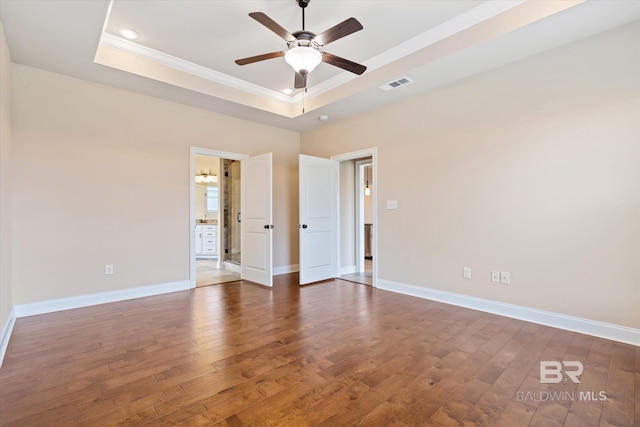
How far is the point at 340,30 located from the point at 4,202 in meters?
3.47

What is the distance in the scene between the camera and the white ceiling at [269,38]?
254 centimetres

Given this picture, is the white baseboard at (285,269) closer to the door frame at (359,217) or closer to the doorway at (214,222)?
the doorway at (214,222)

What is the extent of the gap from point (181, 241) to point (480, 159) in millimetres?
4321

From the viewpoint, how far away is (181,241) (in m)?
4.41

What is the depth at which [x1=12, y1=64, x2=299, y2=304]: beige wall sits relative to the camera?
3.32 m

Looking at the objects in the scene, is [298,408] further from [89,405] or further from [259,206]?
[259,206]

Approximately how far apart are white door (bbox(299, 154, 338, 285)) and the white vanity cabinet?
12.1 feet

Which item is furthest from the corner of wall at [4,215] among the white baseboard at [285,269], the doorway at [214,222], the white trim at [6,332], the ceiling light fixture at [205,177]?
the ceiling light fixture at [205,177]

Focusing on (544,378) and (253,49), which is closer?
(544,378)

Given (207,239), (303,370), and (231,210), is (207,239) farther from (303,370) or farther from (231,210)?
(303,370)

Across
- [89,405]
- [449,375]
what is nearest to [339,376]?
[449,375]

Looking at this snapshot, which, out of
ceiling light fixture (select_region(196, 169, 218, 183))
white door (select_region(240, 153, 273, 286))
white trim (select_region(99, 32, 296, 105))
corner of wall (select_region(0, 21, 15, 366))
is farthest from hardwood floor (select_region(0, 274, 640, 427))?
ceiling light fixture (select_region(196, 169, 218, 183))

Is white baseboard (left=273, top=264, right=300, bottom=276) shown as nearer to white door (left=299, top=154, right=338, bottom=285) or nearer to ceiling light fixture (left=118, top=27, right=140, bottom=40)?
white door (left=299, top=154, right=338, bottom=285)

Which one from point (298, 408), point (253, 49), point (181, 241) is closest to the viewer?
point (298, 408)
